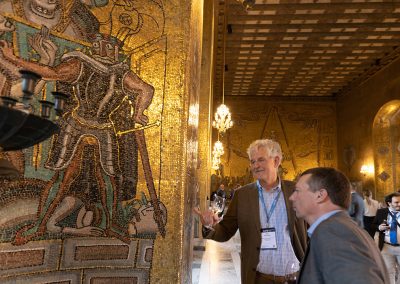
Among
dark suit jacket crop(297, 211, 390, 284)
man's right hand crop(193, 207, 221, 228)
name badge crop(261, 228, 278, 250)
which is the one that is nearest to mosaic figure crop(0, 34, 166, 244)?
man's right hand crop(193, 207, 221, 228)

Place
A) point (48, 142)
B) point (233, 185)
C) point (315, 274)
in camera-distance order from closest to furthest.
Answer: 1. point (315, 274)
2. point (48, 142)
3. point (233, 185)

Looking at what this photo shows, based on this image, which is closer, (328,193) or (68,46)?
(328,193)

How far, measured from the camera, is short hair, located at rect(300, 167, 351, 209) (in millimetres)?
1780

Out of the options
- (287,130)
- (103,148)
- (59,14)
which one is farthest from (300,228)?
(287,130)

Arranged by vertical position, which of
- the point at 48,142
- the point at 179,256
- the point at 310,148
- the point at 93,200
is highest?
the point at 310,148

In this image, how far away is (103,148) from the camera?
2.93 metres

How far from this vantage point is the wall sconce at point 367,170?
18.8 m

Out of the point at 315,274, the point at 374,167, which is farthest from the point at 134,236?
the point at 374,167

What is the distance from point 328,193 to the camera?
179 cm

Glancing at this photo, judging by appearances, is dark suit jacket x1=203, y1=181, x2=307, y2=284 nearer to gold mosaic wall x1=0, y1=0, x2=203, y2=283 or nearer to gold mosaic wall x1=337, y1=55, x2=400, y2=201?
gold mosaic wall x1=0, y1=0, x2=203, y2=283

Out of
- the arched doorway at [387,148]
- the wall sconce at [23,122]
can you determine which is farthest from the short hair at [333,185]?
the arched doorway at [387,148]

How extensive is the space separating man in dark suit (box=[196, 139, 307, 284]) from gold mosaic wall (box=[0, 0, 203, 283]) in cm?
45

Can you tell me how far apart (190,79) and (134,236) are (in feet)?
4.74

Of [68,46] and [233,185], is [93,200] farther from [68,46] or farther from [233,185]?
[233,185]
